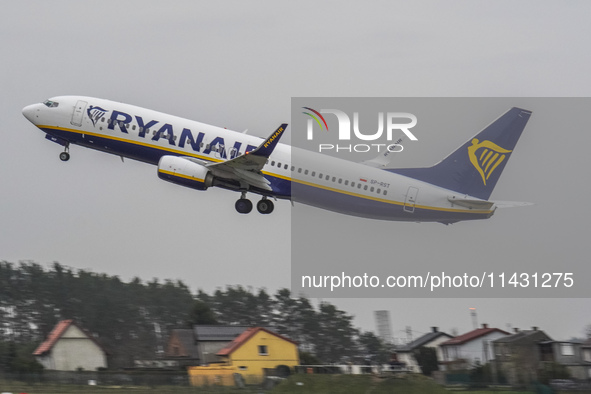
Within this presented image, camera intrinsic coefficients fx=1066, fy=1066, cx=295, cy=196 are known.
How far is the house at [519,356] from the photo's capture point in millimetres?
71812

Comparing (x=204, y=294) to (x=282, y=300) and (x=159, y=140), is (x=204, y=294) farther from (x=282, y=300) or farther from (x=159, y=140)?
(x=159, y=140)

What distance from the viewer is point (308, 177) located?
62938 millimetres

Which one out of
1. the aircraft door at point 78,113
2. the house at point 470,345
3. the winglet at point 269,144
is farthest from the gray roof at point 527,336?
the aircraft door at point 78,113

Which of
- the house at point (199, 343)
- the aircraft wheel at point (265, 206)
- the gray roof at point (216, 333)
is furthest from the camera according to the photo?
the gray roof at point (216, 333)

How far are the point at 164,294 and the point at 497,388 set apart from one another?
6199 cm

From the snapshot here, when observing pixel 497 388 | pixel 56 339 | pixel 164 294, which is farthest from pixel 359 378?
pixel 164 294

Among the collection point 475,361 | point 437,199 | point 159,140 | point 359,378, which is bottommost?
point 359,378

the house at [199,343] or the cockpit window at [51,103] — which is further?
the house at [199,343]

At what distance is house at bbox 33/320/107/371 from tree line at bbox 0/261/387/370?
8.06 feet

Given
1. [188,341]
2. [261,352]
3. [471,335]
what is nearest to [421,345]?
[471,335]

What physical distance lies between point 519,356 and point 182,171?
30049mm

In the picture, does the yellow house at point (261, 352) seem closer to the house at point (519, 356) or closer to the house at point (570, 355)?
the house at point (519, 356)

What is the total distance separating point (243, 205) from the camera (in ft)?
216

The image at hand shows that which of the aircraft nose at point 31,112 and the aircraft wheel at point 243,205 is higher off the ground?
the aircraft nose at point 31,112
